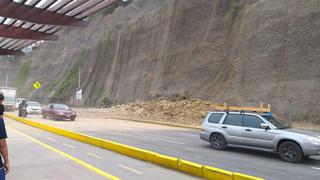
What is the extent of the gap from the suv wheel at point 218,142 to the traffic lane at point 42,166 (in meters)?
6.00

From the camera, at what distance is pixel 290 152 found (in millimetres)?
12664

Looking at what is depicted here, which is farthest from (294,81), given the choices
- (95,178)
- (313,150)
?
(95,178)

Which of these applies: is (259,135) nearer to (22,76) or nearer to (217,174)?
(217,174)

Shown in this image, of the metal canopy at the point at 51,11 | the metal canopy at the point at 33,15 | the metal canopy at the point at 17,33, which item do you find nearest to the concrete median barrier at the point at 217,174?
the metal canopy at the point at 51,11

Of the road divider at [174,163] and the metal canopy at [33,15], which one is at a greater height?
the metal canopy at [33,15]

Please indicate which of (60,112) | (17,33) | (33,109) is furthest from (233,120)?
(33,109)

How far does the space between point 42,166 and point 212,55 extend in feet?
112

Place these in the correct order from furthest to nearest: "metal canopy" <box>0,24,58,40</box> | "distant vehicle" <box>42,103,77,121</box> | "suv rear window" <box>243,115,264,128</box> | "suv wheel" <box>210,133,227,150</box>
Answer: "distant vehicle" <box>42,103,77,121</box>, "metal canopy" <box>0,24,58,40</box>, "suv wheel" <box>210,133,227,150</box>, "suv rear window" <box>243,115,264,128</box>

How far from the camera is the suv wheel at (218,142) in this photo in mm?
14812

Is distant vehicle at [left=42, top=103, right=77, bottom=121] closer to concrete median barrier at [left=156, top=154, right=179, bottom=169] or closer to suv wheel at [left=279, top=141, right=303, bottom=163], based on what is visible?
suv wheel at [left=279, top=141, right=303, bottom=163]

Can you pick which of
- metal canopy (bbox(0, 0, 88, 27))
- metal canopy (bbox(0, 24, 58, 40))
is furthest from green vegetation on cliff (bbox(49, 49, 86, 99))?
metal canopy (bbox(0, 0, 88, 27))

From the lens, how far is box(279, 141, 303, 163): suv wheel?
40.9 feet

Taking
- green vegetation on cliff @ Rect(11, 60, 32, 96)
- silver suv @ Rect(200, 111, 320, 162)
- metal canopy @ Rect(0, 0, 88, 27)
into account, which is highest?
green vegetation on cliff @ Rect(11, 60, 32, 96)

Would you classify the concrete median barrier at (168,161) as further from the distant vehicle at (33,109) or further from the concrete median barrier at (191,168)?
the distant vehicle at (33,109)
